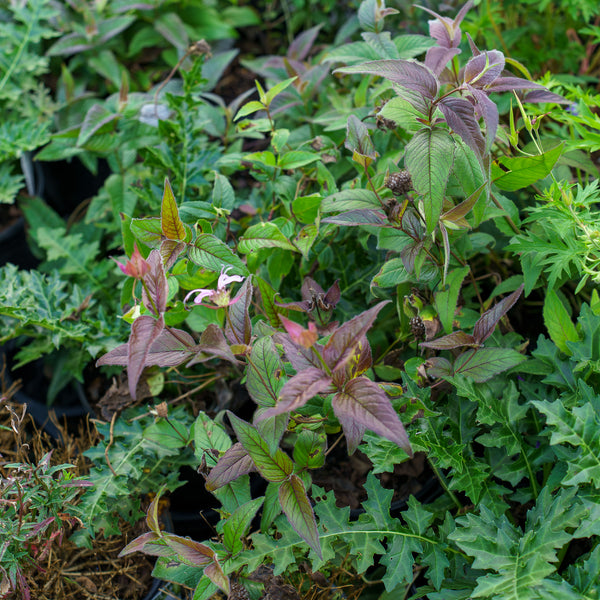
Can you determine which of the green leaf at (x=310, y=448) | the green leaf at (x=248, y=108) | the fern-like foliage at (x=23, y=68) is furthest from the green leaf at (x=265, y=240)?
the fern-like foliage at (x=23, y=68)

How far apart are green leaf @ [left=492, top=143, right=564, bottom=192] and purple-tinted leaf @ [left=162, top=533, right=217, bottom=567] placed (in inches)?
29.3

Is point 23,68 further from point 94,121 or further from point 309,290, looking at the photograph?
point 309,290

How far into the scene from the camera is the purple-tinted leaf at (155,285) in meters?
0.74

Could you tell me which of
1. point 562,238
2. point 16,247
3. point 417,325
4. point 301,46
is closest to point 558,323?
point 562,238

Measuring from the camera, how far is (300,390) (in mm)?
683

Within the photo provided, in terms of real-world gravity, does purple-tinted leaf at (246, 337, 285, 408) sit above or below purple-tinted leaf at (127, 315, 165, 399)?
below

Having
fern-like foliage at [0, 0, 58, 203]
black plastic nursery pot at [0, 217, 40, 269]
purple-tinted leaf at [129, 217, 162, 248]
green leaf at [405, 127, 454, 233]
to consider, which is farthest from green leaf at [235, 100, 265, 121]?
black plastic nursery pot at [0, 217, 40, 269]

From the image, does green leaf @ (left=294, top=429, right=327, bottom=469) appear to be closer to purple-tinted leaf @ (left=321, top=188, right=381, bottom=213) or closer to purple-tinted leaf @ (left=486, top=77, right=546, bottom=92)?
purple-tinted leaf @ (left=321, top=188, right=381, bottom=213)

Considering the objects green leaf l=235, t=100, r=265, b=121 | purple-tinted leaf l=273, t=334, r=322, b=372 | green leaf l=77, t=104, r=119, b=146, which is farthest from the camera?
green leaf l=77, t=104, r=119, b=146

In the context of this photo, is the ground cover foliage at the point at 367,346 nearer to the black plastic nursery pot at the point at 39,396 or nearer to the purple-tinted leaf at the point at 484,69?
the purple-tinted leaf at the point at 484,69

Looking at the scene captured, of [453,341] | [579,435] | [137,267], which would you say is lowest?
[579,435]

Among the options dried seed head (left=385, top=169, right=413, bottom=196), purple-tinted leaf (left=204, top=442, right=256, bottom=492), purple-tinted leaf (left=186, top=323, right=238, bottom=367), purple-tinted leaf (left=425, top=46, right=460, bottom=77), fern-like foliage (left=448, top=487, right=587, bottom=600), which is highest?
purple-tinted leaf (left=425, top=46, right=460, bottom=77)

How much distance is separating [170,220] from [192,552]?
1.59 ft

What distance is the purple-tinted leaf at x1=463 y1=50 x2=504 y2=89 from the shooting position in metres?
0.83
